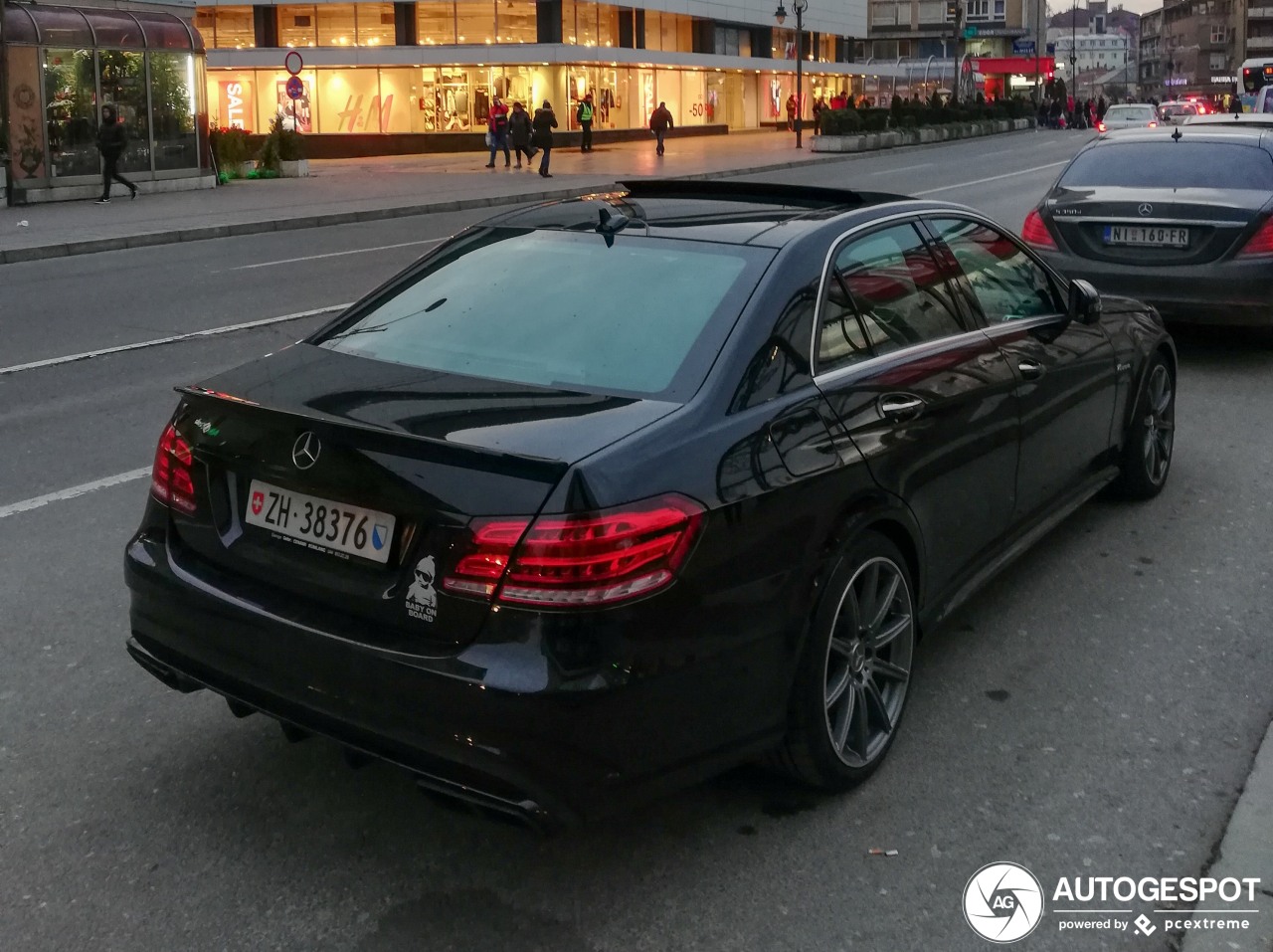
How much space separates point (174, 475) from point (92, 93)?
966 inches

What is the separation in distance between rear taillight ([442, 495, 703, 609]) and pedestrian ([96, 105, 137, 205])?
24737mm

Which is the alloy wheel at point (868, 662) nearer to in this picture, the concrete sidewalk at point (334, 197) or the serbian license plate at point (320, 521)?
the serbian license plate at point (320, 521)

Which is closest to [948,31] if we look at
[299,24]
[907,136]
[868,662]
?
[907,136]

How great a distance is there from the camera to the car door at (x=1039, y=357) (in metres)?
4.91

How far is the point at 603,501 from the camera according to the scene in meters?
3.09

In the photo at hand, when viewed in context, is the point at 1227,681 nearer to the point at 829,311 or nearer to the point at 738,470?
the point at 829,311

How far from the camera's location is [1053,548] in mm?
5992

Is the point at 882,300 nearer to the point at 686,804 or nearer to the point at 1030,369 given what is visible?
the point at 1030,369

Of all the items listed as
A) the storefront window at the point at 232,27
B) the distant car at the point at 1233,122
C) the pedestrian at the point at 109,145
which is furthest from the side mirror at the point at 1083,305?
the storefront window at the point at 232,27

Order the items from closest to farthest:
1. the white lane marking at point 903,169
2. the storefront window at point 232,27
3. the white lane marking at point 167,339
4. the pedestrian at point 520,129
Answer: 1. the white lane marking at point 167,339
2. the white lane marking at point 903,169
3. the pedestrian at point 520,129
4. the storefront window at point 232,27

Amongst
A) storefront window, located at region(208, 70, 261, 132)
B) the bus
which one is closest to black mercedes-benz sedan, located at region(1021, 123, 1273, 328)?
storefront window, located at region(208, 70, 261, 132)

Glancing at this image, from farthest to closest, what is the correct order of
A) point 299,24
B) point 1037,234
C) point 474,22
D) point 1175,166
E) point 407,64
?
1. point 299,24
2. point 474,22
3. point 407,64
4. point 1037,234
5. point 1175,166

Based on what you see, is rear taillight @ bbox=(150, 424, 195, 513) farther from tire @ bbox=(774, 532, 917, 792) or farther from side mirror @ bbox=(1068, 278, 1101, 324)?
side mirror @ bbox=(1068, 278, 1101, 324)

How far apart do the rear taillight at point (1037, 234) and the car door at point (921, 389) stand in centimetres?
550
